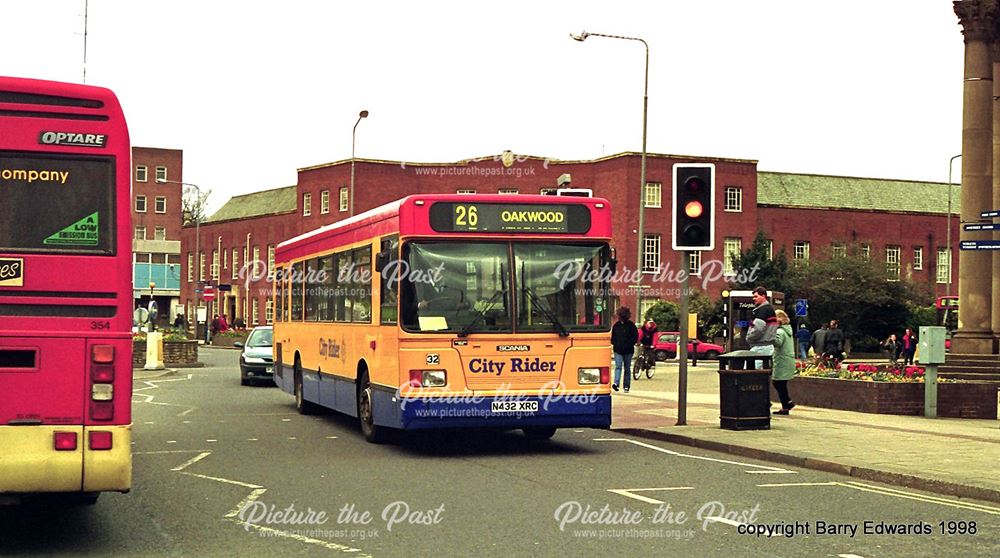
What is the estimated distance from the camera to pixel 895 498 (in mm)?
11164

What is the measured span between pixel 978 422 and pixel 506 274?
9.95 meters

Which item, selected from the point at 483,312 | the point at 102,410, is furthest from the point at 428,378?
the point at 102,410

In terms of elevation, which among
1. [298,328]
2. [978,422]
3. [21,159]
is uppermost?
[21,159]

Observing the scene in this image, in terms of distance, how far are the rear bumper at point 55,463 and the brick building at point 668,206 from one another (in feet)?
200

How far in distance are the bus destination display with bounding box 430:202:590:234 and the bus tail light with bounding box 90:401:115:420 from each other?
654 centimetres

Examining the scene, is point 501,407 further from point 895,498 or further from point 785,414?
point 785,414

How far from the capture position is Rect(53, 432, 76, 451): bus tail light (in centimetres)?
810

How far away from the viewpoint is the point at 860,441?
15602 millimetres

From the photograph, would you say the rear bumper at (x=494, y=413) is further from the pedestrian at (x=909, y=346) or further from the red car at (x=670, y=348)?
the red car at (x=670, y=348)

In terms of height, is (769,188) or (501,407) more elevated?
(769,188)

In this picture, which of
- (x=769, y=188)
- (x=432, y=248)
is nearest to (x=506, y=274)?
(x=432, y=248)

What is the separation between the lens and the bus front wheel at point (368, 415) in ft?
51.0

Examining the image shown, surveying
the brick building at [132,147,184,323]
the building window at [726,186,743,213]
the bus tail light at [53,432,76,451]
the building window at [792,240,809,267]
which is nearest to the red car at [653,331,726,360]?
the building window at [726,186,743,213]

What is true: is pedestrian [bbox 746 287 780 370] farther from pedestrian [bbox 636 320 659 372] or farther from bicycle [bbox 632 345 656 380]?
pedestrian [bbox 636 320 659 372]
